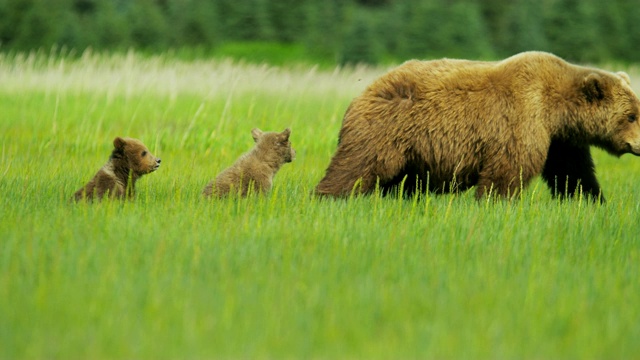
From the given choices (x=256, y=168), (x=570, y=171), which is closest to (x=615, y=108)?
(x=570, y=171)

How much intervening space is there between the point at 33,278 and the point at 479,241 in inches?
107

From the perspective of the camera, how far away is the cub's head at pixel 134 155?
23.1 ft

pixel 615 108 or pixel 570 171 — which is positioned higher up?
pixel 615 108

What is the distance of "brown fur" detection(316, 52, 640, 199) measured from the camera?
7.17 metres

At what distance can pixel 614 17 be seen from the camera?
138 feet

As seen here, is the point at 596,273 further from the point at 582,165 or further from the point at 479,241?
the point at 582,165

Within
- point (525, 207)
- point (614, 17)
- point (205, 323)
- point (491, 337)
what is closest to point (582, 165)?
point (525, 207)

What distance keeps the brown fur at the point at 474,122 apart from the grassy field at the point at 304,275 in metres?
0.29

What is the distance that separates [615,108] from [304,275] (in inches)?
160

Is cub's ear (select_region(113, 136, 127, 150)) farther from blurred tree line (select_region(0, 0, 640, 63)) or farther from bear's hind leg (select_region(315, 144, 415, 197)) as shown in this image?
blurred tree line (select_region(0, 0, 640, 63))

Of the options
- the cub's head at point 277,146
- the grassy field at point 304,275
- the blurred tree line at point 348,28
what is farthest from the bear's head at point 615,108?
the blurred tree line at point 348,28

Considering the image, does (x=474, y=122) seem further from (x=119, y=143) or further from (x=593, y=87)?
(x=119, y=143)

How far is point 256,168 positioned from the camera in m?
7.12

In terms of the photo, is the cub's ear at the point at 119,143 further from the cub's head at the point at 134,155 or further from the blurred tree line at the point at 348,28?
the blurred tree line at the point at 348,28
